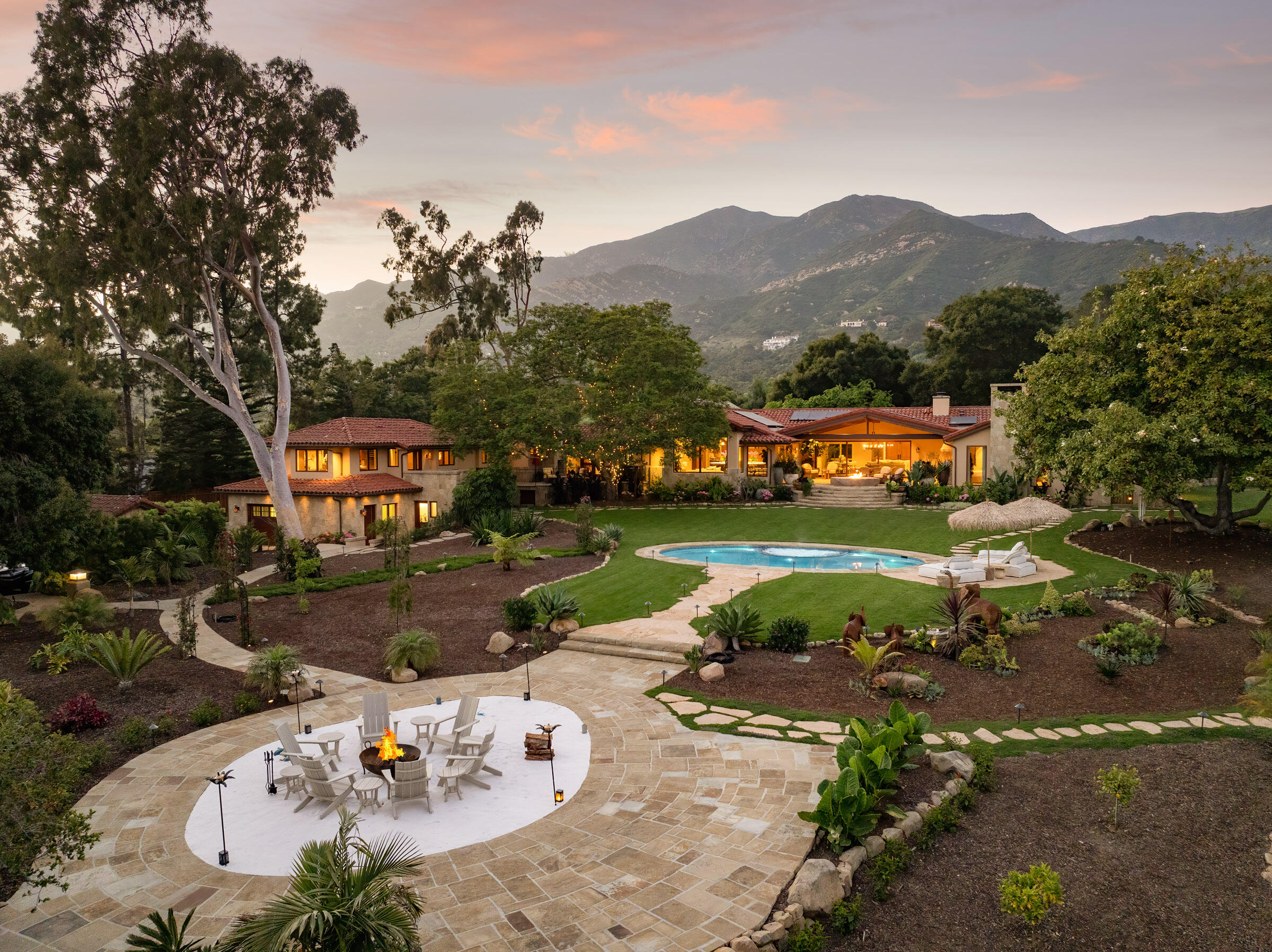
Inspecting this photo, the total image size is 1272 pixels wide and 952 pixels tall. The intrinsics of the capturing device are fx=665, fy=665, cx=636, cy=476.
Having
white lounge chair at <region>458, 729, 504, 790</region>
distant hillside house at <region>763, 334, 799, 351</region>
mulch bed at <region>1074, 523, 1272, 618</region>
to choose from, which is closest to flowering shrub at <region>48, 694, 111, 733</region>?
white lounge chair at <region>458, 729, 504, 790</region>

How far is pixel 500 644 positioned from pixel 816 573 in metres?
9.33

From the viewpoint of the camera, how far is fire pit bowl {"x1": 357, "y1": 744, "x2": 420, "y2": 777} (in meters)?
7.97

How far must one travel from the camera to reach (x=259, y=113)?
79.1 ft

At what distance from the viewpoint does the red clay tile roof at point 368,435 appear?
31781mm

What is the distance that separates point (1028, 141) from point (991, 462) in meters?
23.4

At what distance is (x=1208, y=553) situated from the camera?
17.5 metres

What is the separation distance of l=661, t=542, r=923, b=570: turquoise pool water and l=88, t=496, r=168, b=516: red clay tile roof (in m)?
19.4

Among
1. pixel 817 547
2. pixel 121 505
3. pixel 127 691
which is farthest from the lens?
pixel 121 505

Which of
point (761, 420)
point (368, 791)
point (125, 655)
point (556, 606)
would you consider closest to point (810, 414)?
point (761, 420)

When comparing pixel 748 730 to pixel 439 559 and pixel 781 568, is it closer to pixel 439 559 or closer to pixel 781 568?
pixel 781 568

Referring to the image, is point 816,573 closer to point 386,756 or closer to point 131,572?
point 386,756

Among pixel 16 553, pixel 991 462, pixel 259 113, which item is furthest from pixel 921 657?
pixel 259 113

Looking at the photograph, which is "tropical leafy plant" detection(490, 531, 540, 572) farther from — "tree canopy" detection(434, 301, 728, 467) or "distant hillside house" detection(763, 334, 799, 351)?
"distant hillside house" detection(763, 334, 799, 351)

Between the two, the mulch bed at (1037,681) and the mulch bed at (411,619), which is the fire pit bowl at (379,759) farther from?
the mulch bed at (1037,681)
